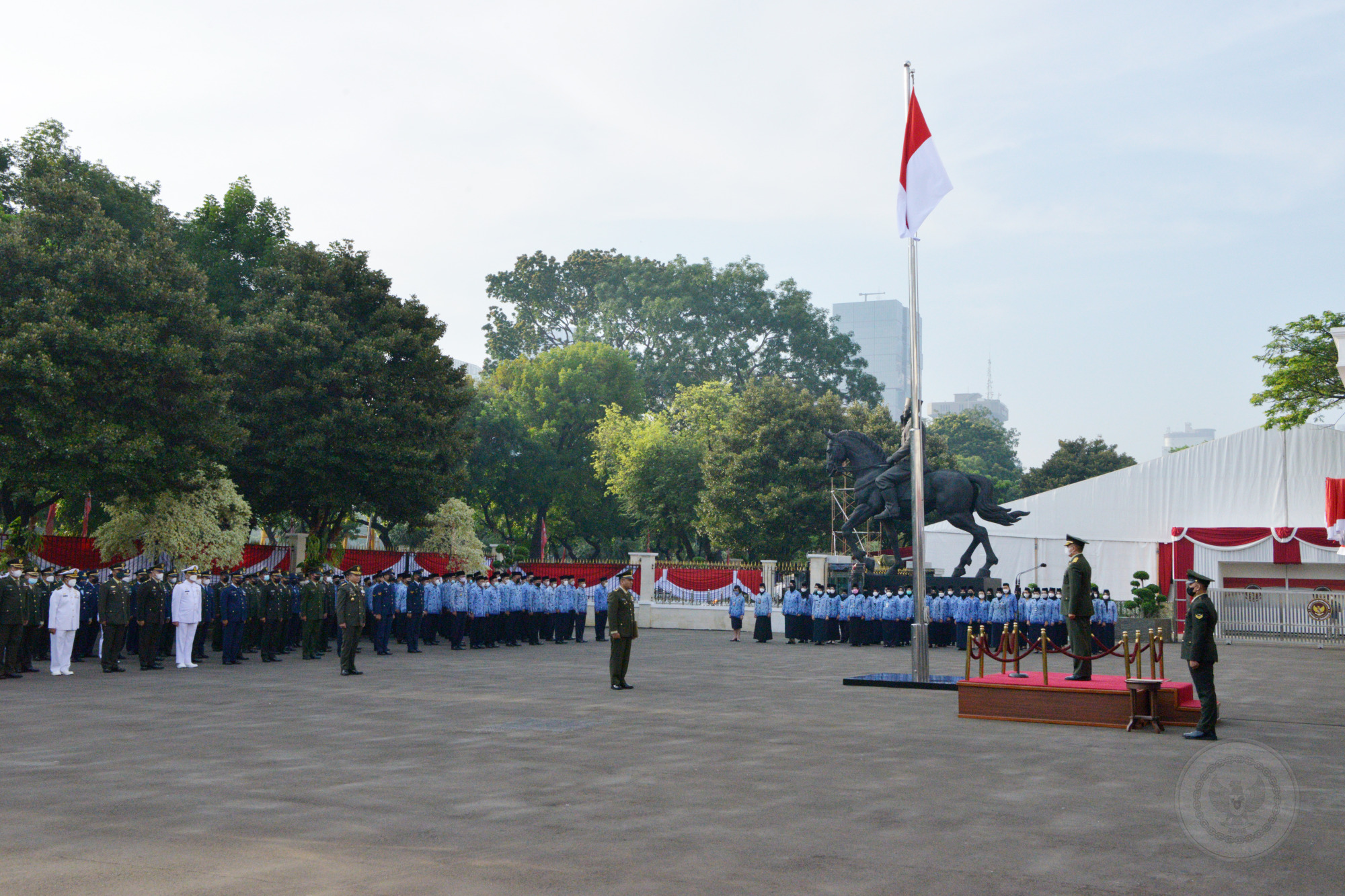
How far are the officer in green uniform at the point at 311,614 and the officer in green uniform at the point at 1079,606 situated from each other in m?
13.0

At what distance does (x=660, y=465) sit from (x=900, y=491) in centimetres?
2083

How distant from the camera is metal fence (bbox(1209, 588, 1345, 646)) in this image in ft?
95.5

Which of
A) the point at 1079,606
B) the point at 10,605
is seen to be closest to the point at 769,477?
the point at 1079,606

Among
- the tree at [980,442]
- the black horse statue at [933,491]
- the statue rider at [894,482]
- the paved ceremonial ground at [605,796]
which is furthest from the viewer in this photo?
the tree at [980,442]

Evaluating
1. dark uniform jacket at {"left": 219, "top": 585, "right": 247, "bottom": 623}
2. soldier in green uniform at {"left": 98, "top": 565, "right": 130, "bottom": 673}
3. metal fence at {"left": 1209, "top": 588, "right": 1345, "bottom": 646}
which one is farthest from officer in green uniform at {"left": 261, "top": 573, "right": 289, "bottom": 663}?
metal fence at {"left": 1209, "top": 588, "right": 1345, "bottom": 646}

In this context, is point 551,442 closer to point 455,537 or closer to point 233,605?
point 455,537

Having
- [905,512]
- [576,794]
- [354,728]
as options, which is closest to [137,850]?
[576,794]

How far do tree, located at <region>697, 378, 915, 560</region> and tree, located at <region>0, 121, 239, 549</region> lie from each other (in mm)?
22823

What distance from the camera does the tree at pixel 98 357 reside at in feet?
62.0

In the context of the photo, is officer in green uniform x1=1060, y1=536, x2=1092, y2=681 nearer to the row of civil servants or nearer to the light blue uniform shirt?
the row of civil servants

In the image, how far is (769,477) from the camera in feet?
138

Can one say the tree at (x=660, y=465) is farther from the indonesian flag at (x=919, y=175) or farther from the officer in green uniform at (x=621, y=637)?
the officer in green uniform at (x=621, y=637)

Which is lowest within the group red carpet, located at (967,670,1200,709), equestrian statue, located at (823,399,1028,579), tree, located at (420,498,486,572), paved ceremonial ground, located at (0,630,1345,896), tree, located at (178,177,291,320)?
paved ceremonial ground, located at (0,630,1345,896)

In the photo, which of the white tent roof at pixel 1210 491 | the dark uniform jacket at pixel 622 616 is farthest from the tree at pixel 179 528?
the white tent roof at pixel 1210 491
